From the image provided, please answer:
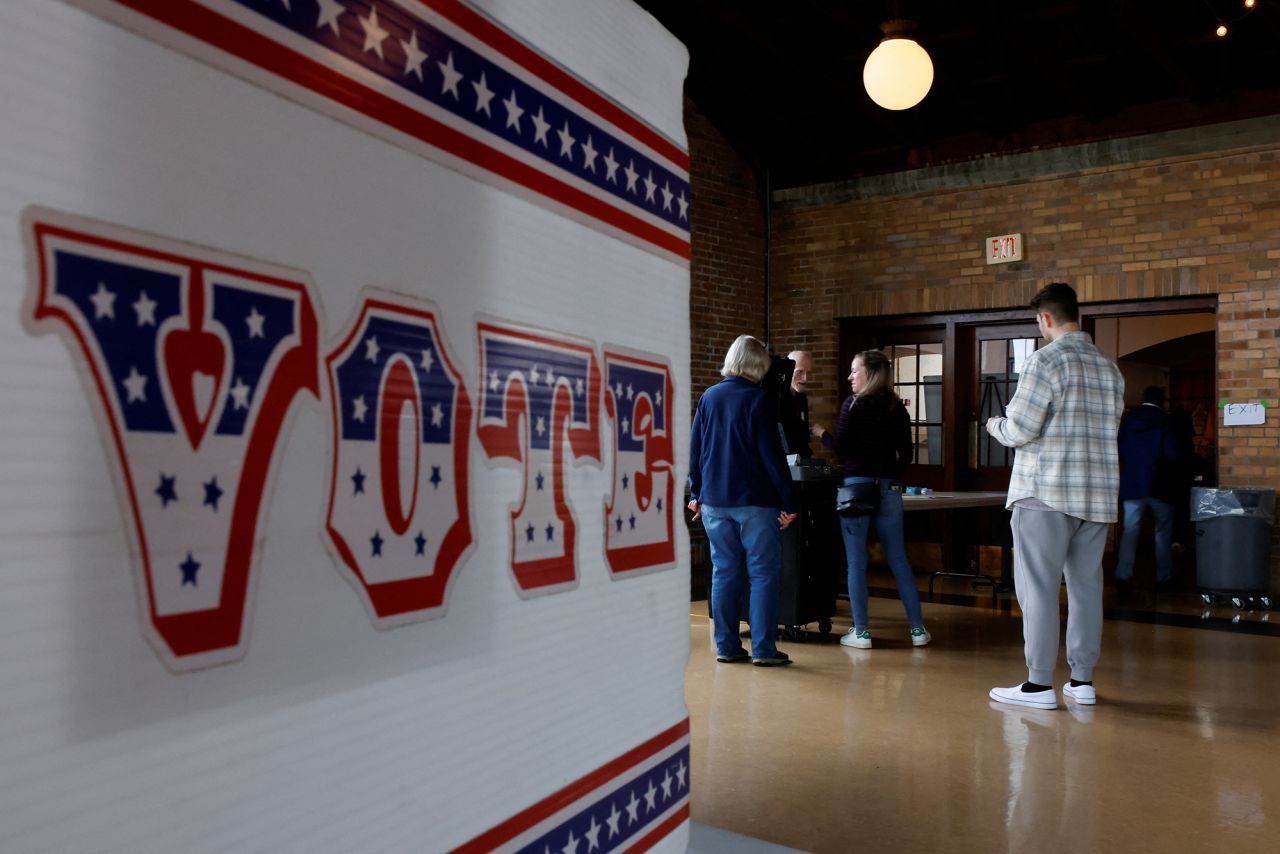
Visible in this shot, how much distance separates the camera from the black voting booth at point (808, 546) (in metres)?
5.06

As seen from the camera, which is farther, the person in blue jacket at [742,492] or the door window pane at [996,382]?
the door window pane at [996,382]

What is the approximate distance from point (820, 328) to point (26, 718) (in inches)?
353

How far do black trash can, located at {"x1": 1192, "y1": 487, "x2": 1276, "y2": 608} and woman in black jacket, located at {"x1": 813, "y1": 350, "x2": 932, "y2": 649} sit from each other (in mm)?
2786

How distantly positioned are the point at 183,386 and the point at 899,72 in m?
5.86

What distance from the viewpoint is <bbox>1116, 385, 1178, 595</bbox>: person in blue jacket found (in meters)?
7.35

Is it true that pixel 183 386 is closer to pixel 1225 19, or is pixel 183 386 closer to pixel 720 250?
pixel 1225 19

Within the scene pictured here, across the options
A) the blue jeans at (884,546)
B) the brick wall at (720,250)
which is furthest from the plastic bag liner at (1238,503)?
the brick wall at (720,250)

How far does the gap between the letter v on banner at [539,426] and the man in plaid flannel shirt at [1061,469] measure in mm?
3309

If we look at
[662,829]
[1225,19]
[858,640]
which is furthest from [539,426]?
[1225,19]

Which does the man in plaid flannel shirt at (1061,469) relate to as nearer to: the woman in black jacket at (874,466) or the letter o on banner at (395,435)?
the woman in black jacket at (874,466)

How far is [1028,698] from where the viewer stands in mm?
3809

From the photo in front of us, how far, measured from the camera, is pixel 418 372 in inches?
18.9

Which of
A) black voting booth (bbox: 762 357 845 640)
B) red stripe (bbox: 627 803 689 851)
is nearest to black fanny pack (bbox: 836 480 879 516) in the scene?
black voting booth (bbox: 762 357 845 640)

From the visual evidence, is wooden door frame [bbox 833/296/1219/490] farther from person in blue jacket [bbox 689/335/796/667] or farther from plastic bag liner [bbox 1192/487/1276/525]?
person in blue jacket [bbox 689/335/796/667]
